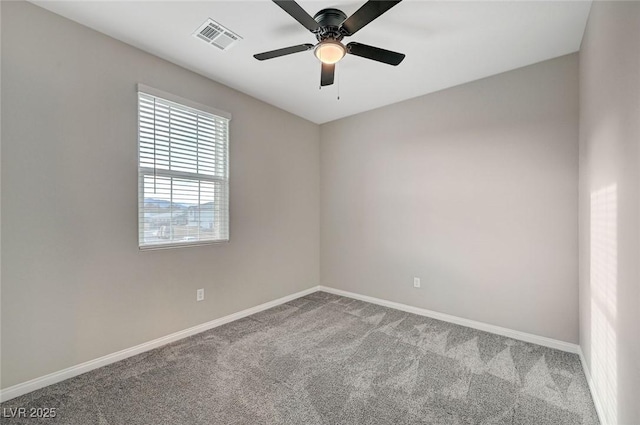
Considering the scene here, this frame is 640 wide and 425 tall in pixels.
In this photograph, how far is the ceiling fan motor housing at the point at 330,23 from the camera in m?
1.83

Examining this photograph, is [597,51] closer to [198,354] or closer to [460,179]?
[460,179]

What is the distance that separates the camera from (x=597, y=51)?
1820 millimetres

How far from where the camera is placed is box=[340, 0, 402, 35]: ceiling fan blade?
4.85 feet

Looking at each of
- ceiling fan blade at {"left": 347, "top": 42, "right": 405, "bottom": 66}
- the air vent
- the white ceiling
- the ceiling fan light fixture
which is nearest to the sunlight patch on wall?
the white ceiling

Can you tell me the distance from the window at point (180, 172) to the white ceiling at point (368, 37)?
49cm

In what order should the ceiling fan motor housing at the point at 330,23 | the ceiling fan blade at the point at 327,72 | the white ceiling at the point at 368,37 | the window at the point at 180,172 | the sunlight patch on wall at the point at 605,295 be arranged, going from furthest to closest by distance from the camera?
the window at the point at 180,172 → the ceiling fan blade at the point at 327,72 → the white ceiling at the point at 368,37 → the ceiling fan motor housing at the point at 330,23 → the sunlight patch on wall at the point at 605,295

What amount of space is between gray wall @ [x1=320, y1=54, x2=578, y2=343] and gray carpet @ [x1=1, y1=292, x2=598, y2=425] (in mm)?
494

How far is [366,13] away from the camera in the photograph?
5.20 ft

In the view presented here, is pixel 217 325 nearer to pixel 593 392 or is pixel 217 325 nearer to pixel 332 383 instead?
pixel 332 383

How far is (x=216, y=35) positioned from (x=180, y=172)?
1.29 metres

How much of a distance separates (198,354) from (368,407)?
1.56 m

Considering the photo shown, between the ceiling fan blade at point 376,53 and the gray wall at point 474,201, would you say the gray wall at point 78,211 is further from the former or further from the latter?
the gray wall at point 474,201

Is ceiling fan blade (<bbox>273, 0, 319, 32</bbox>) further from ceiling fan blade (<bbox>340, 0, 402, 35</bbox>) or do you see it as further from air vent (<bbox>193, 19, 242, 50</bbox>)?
air vent (<bbox>193, 19, 242, 50</bbox>)

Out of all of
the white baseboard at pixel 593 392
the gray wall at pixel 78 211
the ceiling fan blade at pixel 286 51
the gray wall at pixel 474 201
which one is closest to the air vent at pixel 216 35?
the ceiling fan blade at pixel 286 51
